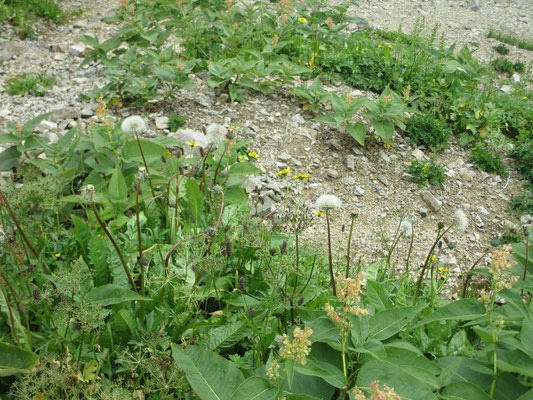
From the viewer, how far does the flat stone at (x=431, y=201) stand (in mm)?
4062

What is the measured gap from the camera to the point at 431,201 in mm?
4086

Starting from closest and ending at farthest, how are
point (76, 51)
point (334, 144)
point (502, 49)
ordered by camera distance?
point (334, 144), point (76, 51), point (502, 49)

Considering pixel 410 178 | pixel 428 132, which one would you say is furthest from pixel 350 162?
pixel 428 132

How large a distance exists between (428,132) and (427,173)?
65 centimetres

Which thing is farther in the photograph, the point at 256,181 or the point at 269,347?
the point at 256,181

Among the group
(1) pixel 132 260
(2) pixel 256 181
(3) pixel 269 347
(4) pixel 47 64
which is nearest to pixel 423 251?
(2) pixel 256 181

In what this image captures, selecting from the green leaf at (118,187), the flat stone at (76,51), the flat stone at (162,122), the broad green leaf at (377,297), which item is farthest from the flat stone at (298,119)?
the flat stone at (76,51)

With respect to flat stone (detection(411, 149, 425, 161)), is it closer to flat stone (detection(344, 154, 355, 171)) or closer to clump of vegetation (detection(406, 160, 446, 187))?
clump of vegetation (detection(406, 160, 446, 187))

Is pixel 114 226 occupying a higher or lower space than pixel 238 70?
lower

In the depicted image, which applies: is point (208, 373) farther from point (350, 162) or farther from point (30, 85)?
point (30, 85)

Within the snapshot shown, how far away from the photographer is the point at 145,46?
503cm

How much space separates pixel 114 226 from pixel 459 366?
2.07m

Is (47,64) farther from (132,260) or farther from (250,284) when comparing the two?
(250,284)

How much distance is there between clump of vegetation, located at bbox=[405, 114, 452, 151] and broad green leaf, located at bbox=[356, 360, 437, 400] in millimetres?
3492
